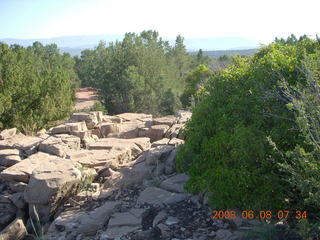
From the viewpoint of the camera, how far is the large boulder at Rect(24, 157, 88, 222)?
6.34 metres

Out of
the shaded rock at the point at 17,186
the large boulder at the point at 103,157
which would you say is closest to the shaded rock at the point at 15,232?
the shaded rock at the point at 17,186

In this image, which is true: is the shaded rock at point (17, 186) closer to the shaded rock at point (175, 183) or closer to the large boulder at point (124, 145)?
the large boulder at point (124, 145)

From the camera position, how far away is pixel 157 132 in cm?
1070

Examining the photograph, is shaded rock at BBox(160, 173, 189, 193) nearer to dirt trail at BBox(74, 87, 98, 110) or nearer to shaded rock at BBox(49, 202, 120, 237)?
shaded rock at BBox(49, 202, 120, 237)

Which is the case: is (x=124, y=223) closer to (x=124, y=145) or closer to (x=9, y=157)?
(x=124, y=145)

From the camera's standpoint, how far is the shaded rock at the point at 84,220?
17.7 feet

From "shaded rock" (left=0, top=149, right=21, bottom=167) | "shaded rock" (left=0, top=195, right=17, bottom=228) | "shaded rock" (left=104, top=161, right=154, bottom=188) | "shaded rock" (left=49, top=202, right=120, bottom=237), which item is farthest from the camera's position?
"shaded rock" (left=0, top=149, right=21, bottom=167)

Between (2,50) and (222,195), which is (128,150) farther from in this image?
(2,50)

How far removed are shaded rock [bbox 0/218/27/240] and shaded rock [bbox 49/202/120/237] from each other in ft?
2.97

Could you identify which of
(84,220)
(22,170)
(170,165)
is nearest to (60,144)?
(22,170)

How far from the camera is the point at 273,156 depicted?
4.59 metres

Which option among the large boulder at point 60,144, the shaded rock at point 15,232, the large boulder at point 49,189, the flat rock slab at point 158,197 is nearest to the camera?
the flat rock slab at point 158,197

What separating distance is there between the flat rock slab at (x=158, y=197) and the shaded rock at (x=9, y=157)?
4.16 m

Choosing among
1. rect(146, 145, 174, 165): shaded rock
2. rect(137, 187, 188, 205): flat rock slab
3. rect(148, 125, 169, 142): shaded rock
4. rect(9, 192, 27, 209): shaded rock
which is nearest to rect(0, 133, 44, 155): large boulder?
rect(9, 192, 27, 209): shaded rock
